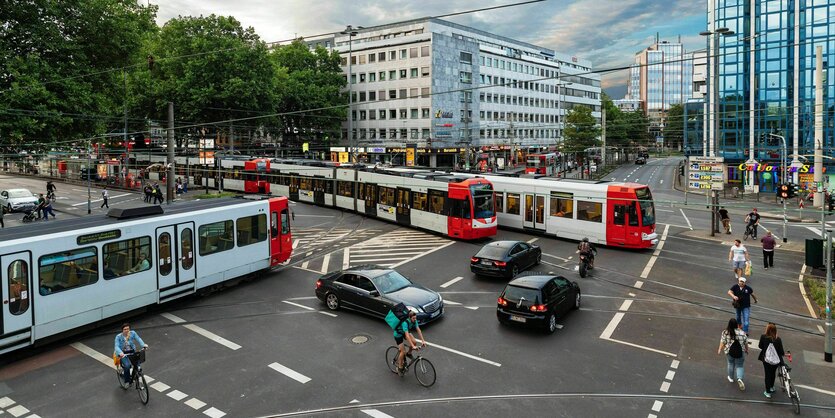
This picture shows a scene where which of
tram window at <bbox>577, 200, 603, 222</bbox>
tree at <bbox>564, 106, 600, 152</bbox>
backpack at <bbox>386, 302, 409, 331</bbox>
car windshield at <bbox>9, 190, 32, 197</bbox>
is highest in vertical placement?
tree at <bbox>564, 106, 600, 152</bbox>

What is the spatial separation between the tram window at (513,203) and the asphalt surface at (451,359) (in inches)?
361

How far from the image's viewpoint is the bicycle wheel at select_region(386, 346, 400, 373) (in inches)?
473

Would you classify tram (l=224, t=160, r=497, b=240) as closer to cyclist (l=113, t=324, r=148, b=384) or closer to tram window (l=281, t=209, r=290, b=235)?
tram window (l=281, t=209, r=290, b=235)

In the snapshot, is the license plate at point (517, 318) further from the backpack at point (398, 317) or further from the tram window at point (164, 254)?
the tram window at point (164, 254)

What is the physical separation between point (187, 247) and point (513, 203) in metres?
17.7

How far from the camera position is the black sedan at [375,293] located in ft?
50.1

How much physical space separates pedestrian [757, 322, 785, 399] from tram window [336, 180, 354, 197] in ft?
95.3

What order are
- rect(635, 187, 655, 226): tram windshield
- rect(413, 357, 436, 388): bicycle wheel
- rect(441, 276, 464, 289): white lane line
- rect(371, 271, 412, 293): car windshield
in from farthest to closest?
rect(635, 187, 655, 226): tram windshield, rect(441, 276, 464, 289): white lane line, rect(371, 271, 412, 293): car windshield, rect(413, 357, 436, 388): bicycle wheel

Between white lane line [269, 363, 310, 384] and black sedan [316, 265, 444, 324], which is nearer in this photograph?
white lane line [269, 363, 310, 384]

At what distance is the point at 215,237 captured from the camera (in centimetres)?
1828

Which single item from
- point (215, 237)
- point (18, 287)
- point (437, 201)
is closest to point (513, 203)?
point (437, 201)

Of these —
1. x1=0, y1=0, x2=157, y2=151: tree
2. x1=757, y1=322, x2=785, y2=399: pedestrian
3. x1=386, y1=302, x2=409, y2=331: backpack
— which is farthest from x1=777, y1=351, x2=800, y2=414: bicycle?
x1=0, y1=0, x2=157, y2=151: tree

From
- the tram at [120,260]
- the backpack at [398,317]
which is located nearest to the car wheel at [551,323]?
the backpack at [398,317]

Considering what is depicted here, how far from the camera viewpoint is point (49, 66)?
26.6 m
